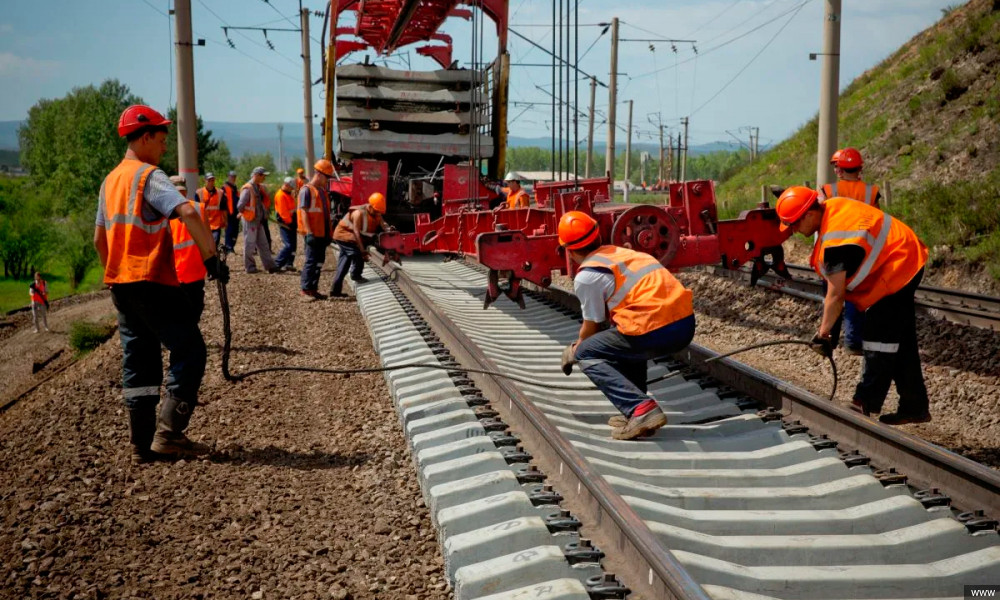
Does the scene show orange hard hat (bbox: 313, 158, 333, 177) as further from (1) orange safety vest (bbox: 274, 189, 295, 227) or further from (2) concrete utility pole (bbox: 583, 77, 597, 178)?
(2) concrete utility pole (bbox: 583, 77, 597, 178)

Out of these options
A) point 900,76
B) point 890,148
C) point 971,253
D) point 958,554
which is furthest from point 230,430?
point 900,76

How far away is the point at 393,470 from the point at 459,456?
20.2 inches

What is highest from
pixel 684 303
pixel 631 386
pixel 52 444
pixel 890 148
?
pixel 890 148

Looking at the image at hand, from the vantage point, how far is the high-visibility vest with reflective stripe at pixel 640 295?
15.0 ft

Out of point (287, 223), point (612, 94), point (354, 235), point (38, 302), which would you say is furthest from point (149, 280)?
point (612, 94)

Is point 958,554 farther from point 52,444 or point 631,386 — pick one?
point 52,444

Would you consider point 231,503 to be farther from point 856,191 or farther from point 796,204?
point 856,191

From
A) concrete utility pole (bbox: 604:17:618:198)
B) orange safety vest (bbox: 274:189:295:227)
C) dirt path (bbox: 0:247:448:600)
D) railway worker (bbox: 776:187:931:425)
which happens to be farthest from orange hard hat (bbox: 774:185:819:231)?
concrete utility pole (bbox: 604:17:618:198)

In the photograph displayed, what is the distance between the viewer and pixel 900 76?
79.9ft

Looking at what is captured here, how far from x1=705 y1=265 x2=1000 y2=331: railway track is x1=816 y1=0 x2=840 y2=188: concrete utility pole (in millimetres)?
2092

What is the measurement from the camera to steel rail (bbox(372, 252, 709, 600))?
2.74 metres

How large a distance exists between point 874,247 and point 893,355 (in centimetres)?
64

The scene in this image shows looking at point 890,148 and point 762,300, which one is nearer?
point 762,300

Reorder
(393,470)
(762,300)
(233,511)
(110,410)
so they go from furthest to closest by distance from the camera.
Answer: (762,300)
(110,410)
(393,470)
(233,511)
